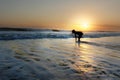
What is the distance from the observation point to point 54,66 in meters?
8.36

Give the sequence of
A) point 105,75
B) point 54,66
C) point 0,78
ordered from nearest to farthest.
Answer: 1. point 0,78
2. point 105,75
3. point 54,66

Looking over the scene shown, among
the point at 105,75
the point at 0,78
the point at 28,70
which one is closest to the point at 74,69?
the point at 105,75

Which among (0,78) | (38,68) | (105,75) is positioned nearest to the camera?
(0,78)

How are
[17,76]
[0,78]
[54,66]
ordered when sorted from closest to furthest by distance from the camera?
[0,78] → [17,76] → [54,66]

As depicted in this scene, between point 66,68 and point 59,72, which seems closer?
point 59,72

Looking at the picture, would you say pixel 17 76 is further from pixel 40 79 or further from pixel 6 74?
pixel 40 79

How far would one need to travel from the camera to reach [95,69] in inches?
317

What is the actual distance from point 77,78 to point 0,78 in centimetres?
260

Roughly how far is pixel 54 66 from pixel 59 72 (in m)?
1.06

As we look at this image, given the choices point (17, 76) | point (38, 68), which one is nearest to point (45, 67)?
point (38, 68)

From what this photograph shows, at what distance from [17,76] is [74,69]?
246 cm

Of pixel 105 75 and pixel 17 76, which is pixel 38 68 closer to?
pixel 17 76

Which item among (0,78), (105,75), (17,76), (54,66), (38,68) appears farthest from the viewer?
(54,66)

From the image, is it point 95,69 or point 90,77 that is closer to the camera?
point 90,77
